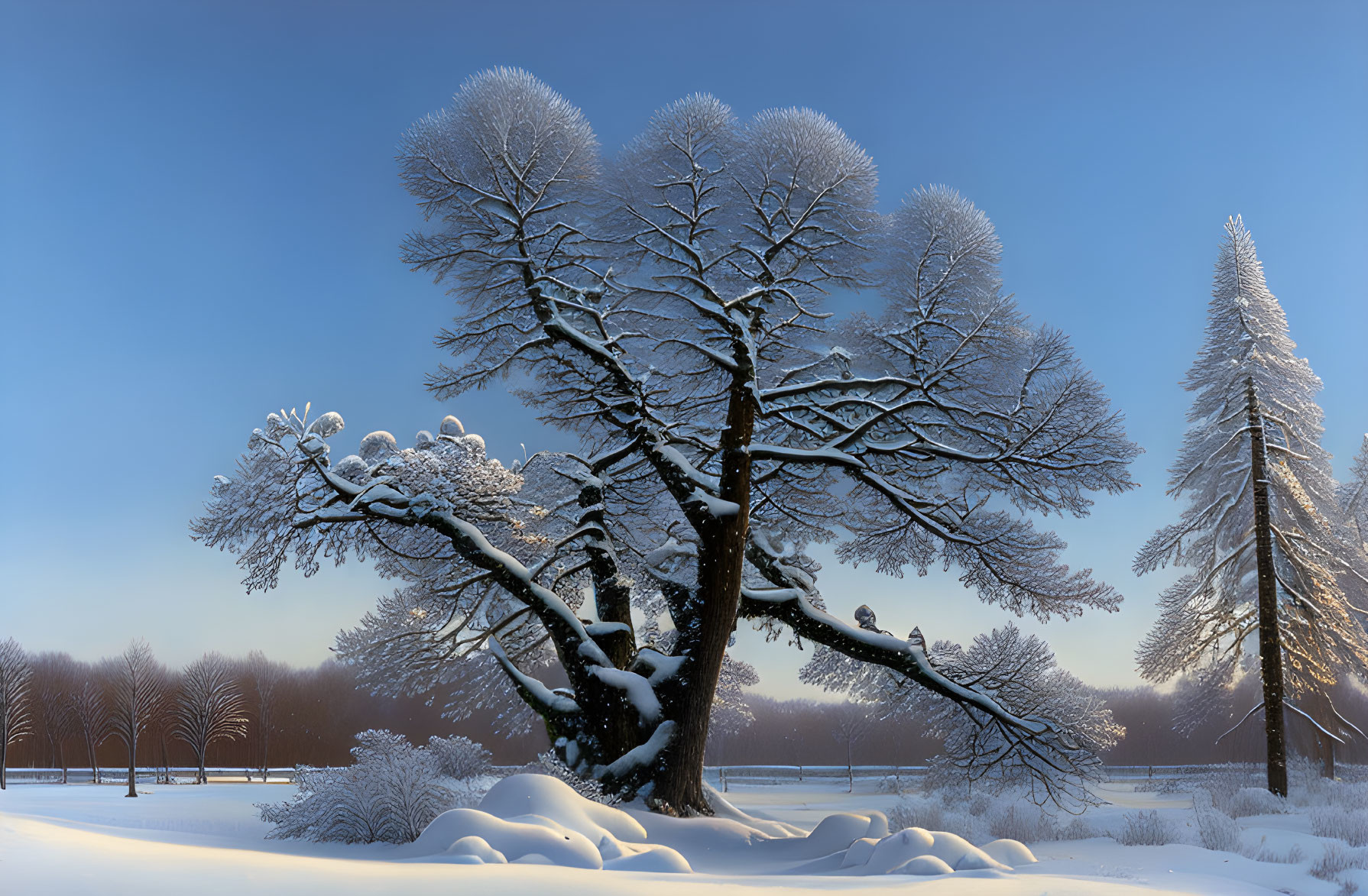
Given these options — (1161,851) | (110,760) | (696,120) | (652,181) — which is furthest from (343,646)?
(110,760)

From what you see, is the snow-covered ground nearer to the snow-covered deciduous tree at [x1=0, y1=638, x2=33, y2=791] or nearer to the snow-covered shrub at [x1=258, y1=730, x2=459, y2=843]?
the snow-covered shrub at [x1=258, y1=730, x2=459, y2=843]

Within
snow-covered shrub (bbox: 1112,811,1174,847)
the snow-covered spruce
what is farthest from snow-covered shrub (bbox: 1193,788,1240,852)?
the snow-covered spruce

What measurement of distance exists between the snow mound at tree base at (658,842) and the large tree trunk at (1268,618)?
955 centimetres

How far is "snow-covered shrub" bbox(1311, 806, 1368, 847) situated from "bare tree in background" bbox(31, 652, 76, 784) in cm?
3743

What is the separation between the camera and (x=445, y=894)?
12.0 feet

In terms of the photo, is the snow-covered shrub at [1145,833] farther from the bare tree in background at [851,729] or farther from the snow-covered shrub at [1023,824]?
the bare tree in background at [851,729]

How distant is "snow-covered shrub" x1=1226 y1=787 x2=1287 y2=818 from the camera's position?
1338cm

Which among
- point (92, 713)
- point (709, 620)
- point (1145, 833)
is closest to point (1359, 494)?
point (1145, 833)

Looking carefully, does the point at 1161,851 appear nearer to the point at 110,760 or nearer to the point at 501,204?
the point at 501,204

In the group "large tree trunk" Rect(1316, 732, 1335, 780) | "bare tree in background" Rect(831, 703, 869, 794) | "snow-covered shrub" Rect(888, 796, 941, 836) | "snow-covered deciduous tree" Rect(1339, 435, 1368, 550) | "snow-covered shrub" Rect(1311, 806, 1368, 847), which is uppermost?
"snow-covered deciduous tree" Rect(1339, 435, 1368, 550)

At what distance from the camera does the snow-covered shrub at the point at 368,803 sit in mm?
6848

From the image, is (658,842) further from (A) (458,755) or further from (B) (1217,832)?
(B) (1217,832)

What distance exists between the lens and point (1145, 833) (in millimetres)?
9492

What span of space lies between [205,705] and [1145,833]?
27.9 metres
